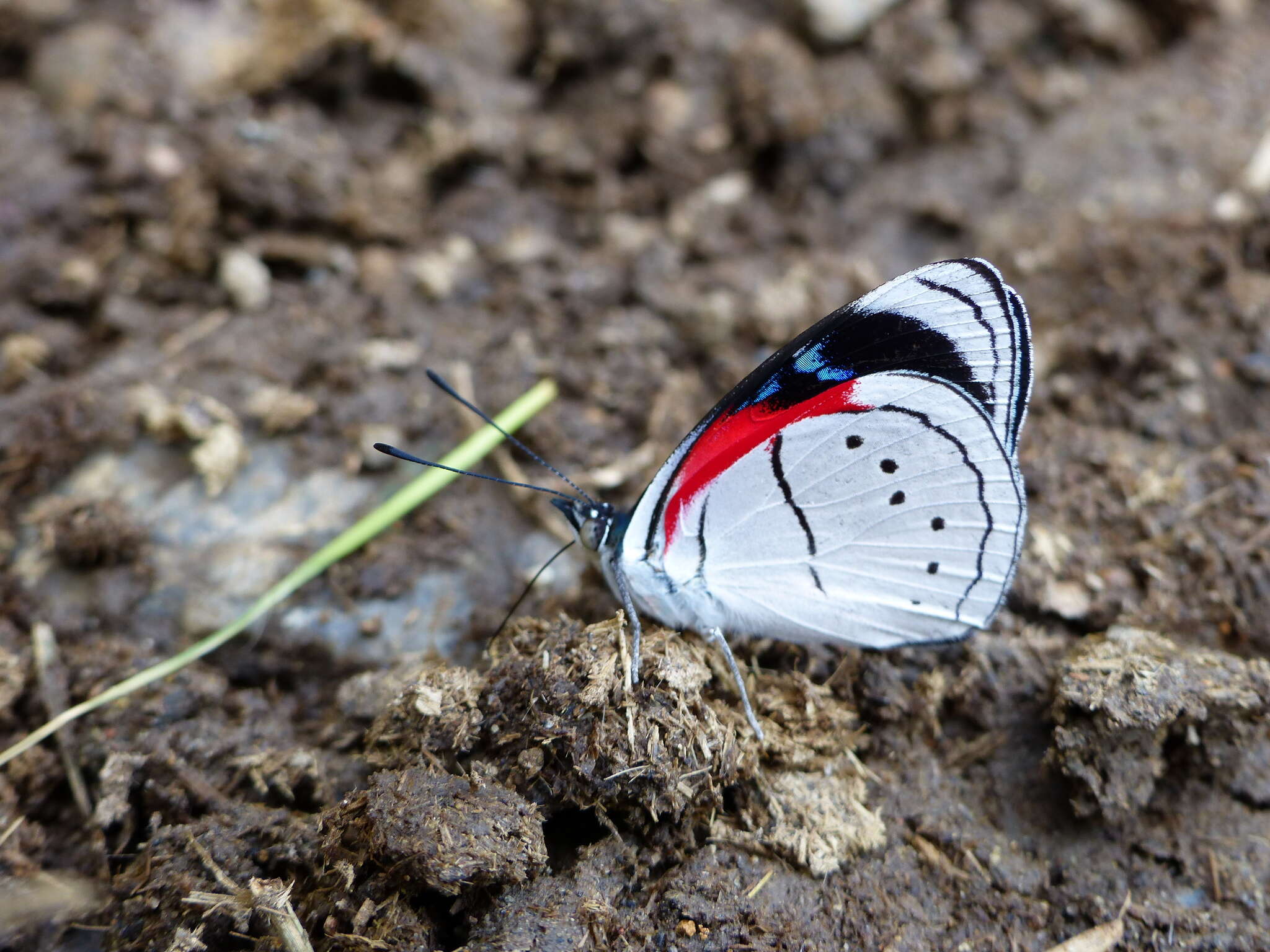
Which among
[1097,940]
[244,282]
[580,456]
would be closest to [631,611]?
[580,456]

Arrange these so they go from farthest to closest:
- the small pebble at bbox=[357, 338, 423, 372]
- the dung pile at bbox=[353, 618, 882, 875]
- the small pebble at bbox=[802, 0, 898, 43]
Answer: the small pebble at bbox=[802, 0, 898, 43]
the small pebble at bbox=[357, 338, 423, 372]
the dung pile at bbox=[353, 618, 882, 875]

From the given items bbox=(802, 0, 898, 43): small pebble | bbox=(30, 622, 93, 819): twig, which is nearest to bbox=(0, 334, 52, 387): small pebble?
bbox=(30, 622, 93, 819): twig

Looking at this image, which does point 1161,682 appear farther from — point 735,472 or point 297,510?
point 297,510

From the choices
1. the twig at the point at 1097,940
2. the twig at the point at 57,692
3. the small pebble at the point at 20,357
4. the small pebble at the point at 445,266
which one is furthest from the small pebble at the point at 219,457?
the twig at the point at 1097,940

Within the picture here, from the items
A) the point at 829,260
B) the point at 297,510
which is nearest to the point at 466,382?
the point at 297,510

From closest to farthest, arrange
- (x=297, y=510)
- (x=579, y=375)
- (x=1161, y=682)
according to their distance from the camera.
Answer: (x=1161, y=682)
(x=297, y=510)
(x=579, y=375)

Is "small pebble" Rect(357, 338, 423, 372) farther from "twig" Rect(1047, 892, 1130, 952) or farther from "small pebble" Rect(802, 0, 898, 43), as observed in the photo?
"twig" Rect(1047, 892, 1130, 952)
